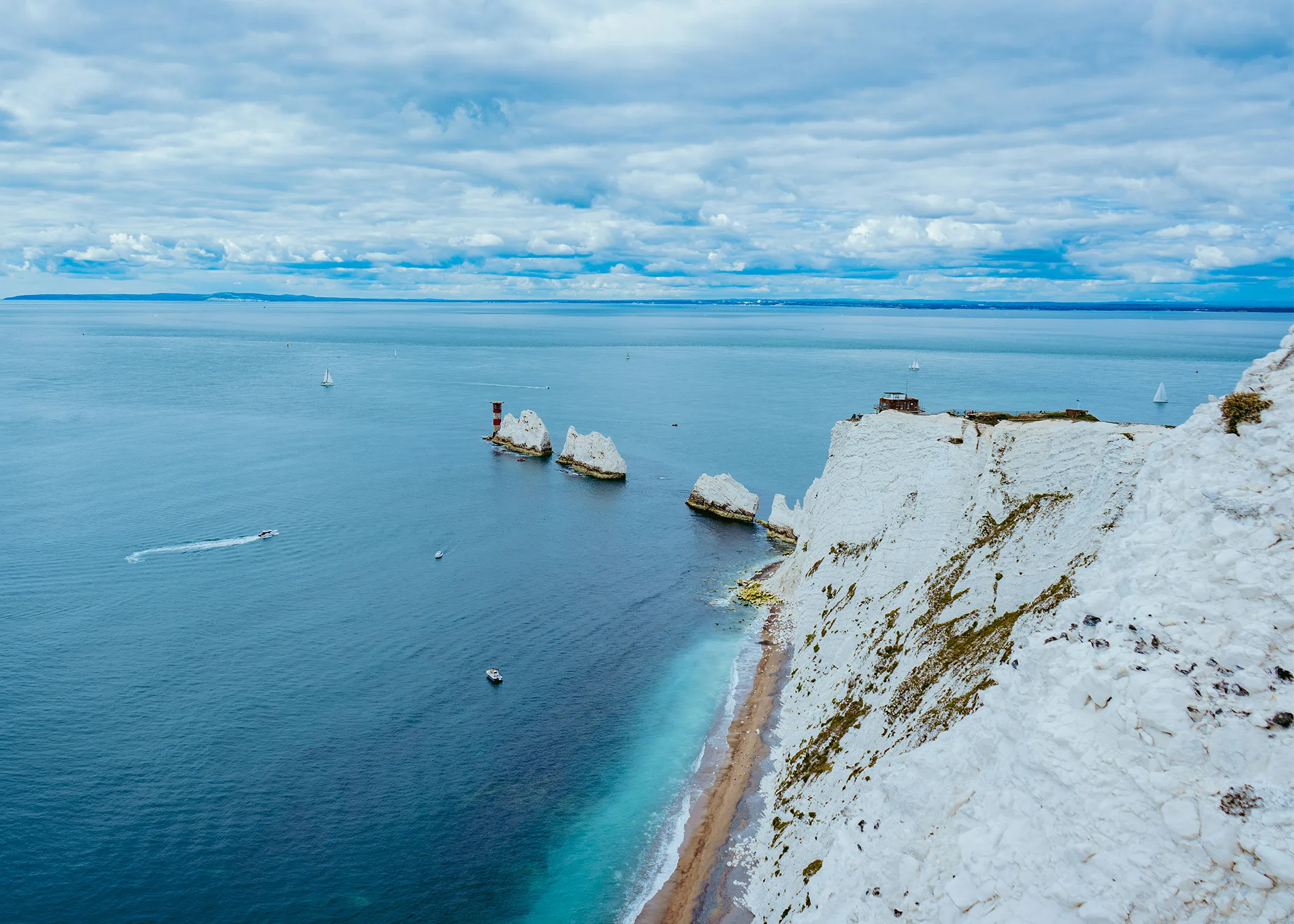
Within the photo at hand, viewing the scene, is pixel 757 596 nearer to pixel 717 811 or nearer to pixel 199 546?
pixel 717 811

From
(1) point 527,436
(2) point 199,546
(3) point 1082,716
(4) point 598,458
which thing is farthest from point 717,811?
(1) point 527,436

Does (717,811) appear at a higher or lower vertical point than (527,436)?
lower

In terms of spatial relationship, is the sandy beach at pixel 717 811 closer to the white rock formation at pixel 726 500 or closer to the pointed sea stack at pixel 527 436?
the white rock formation at pixel 726 500

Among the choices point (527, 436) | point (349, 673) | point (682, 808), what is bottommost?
point (682, 808)

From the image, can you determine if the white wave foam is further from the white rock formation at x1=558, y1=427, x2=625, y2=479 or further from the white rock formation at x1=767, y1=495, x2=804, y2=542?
the white rock formation at x1=558, y1=427, x2=625, y2=479

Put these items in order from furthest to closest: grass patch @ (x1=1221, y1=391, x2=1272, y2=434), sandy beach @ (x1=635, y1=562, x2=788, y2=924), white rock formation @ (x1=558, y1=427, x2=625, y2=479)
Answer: white rock formation @ (x1=558, y1=427, x2=625, y2=479)
sandy beach @ (x1=635, y1=562, x2=788, y2=924)
grass patch @ (x1=1221, y1=391, x2=1272, y2=434)

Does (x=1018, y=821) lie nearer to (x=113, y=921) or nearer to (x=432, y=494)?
(x=113, y=921)

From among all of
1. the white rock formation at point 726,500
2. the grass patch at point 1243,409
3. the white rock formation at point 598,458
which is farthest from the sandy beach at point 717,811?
the white rock formation at point 598,458

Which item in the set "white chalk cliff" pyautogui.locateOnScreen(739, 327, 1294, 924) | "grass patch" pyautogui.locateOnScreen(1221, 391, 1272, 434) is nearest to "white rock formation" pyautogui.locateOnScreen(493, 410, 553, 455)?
"white chalk cliff" pyautogui.locateOnScreen(739, 327, 1294, 924)
